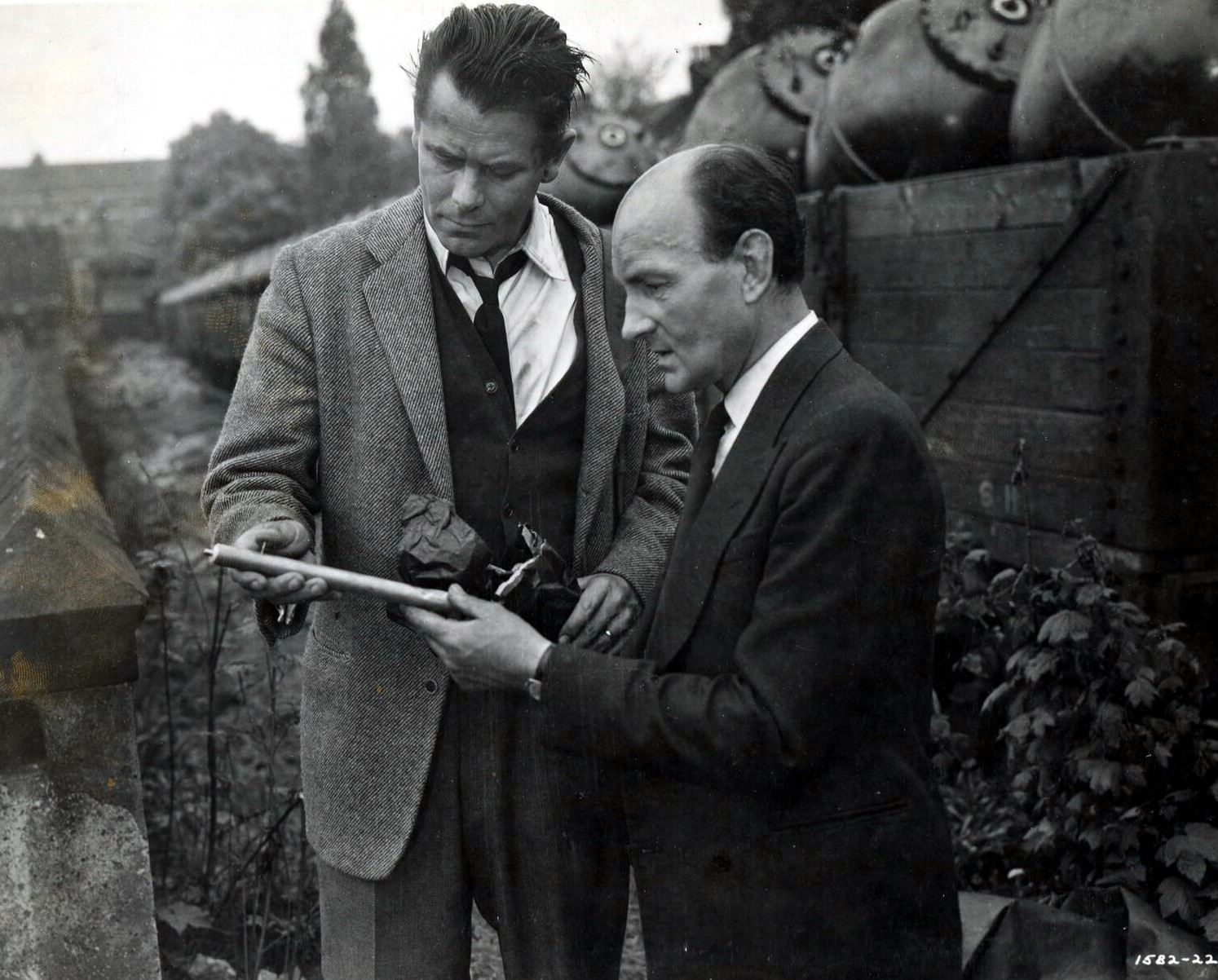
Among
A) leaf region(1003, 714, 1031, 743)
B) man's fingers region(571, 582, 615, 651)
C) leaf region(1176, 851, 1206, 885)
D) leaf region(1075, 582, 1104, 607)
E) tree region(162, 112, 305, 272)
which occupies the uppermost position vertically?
tree region(162, 112, 305, 272)

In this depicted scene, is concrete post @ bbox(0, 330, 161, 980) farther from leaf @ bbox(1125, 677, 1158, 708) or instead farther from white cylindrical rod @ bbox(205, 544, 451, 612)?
leaf @ bbox(1125, 677, 1158, 708)

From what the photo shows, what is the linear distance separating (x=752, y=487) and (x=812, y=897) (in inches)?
24.1

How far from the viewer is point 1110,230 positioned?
12.7 feet

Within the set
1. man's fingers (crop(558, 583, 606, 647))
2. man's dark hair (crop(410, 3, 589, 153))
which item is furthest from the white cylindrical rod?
man's dark hair (crop(410, 3, 589, 153))

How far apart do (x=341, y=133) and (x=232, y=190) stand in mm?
3828

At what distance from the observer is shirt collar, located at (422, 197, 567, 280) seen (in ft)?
7.83

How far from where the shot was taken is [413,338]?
2287 mm

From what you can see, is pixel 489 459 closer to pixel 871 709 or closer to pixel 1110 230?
pixel 871 709

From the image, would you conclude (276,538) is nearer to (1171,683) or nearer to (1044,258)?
(1171,683)

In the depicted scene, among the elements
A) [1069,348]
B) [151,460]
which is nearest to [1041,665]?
[1069,348]

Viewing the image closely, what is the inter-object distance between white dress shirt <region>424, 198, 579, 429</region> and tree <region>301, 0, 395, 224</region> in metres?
1.34

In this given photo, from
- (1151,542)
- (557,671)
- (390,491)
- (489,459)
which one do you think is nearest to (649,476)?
(489,459)

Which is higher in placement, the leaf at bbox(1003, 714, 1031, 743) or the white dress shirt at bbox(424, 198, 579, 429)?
the white dress shirt at bbox(424, 198, 579, 429)

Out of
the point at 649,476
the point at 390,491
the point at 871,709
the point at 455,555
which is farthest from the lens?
the point at 649,476
